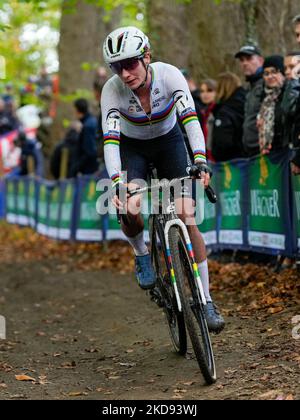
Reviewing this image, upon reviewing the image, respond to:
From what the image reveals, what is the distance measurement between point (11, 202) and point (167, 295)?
16.7 metres

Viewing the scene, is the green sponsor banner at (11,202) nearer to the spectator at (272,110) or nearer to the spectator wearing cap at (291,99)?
the spectator at (272,110)

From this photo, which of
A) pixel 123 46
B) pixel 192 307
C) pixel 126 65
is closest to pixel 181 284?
pixel 192 307

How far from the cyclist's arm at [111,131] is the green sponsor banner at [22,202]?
14565 millimetres

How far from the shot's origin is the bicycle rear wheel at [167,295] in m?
6.64

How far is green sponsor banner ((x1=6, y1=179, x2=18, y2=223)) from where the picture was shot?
2239cm

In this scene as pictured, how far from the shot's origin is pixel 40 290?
1196 cm

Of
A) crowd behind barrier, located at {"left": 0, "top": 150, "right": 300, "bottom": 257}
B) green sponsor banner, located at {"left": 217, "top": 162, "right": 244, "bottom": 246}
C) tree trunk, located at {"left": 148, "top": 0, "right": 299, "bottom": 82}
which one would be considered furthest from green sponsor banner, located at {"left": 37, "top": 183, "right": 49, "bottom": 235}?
green sponsor banner, located at {"left": 217, "top": 162, "right": 244, "bottom": 246}

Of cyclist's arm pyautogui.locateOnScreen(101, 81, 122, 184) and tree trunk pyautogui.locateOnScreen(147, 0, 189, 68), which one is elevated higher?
tree trunk pyautogui.locateOnScreen(147, 0, 189, 68)

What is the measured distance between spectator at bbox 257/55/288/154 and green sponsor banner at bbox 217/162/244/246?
78 centimetres

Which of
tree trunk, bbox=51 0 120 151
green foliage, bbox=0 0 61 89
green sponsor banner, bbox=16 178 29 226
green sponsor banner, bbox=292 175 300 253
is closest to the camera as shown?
green sponsor banner, bbox=292 175 300 253

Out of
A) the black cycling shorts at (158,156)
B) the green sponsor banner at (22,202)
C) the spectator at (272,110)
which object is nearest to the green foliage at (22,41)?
the green sponsor banner at (22,202)

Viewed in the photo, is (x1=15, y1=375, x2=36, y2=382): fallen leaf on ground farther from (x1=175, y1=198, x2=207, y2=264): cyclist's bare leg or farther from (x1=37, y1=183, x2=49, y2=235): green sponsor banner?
(x1=37, y1=183, x2=49, y2=235): green sponsor banner

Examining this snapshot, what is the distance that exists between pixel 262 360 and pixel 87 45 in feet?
52.2

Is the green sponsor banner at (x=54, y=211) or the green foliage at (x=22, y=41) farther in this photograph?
A: the green foliage at (x=22, y=41)
